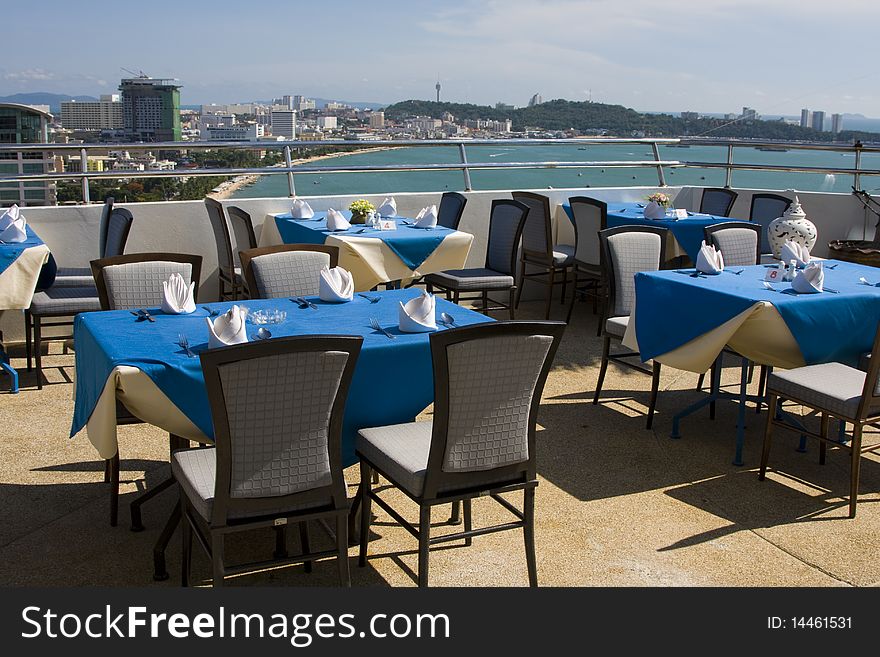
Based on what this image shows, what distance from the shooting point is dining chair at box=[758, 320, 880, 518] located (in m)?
3.77

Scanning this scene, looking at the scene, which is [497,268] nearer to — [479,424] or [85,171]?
[85,171]

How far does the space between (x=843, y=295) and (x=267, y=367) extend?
121 inches

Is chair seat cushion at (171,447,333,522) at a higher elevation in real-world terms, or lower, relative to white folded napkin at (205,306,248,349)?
lower

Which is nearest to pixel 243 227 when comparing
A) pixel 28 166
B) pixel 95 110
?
pixel 28 166

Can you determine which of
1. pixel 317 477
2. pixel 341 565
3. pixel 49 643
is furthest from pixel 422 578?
pixel 49 643

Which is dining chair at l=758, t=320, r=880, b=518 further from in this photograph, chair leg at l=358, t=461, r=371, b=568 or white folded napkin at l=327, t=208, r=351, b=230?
white folded napkin at l=327, t=208, r=351, b=230

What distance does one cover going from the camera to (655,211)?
7.52 meters

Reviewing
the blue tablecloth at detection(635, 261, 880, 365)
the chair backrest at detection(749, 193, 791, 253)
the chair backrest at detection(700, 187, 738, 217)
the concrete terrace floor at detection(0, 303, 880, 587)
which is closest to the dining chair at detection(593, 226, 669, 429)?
the blue tablecloth at detection(635, 261, 880, 365)

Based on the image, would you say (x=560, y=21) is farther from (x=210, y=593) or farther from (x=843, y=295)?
(x=210, y=593)

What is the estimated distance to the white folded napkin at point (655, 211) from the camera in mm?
7492

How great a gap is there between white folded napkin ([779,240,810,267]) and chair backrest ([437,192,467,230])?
2823 millimetres

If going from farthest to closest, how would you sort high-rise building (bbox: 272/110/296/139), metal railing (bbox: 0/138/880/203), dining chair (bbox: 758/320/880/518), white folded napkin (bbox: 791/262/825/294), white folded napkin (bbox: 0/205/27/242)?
high-rise building (bbox: 272/110/296/139) → metal railing (bbox: 0/138/880/203) → white folded napkin (bbox: 0/205/27/242) → white folded napkin (bbox: 791/262/825/294) → dining chair (bbox: 758/320/880/518)

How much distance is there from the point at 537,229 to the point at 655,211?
0.97 metres

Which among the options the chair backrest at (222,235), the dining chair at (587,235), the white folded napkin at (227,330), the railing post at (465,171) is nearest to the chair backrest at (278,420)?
the white folded napkin at (227,330)
